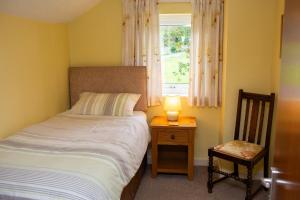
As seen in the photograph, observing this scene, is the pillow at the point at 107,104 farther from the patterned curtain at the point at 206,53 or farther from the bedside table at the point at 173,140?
the patterned curtain at the point at 206,53

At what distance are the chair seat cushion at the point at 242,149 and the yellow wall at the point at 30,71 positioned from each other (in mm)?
1942

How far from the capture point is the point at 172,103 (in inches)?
129

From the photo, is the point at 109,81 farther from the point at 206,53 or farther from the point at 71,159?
the point at 71,159

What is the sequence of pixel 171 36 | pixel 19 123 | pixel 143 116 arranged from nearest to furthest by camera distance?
1. pixel 19 123
2. pixel 143 116
3. pixel 171 36

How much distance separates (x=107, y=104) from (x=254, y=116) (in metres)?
1.61

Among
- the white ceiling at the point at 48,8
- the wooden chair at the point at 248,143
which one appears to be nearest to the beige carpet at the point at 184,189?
the wooden chair at the point at 248,143

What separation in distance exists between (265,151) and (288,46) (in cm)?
198

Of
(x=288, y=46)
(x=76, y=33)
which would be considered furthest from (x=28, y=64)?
(x=288, y=46)

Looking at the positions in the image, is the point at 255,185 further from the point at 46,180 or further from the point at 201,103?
the point at 46,180

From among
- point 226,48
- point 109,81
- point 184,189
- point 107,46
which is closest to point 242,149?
point 184,189

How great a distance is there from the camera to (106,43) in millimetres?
3482

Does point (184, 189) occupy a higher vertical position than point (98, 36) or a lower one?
lower

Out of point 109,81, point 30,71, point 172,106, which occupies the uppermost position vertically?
point 30,71

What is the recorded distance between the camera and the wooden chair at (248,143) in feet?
8.49
